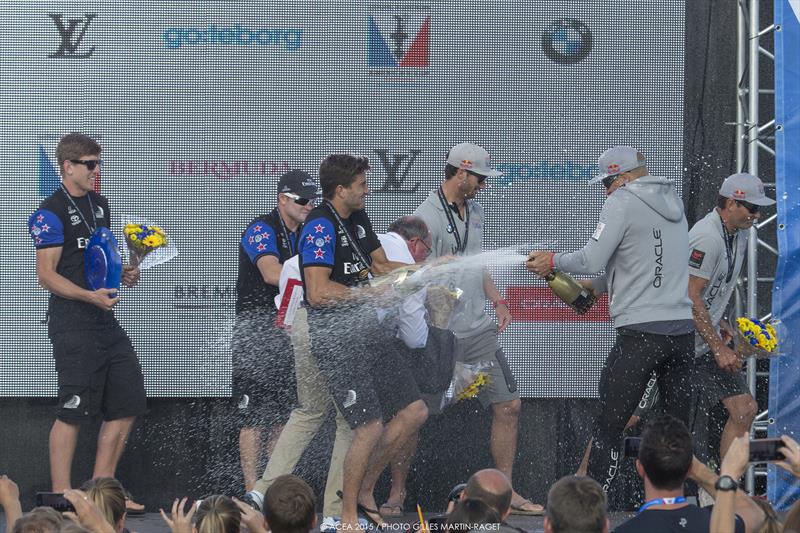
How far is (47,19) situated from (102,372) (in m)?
2.11

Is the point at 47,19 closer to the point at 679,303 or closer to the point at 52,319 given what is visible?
the point at 52,319

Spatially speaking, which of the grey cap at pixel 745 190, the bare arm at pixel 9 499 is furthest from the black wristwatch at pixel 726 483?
the grey cap at pixel 745 190

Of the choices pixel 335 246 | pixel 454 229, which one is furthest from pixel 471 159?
pixel 335 246

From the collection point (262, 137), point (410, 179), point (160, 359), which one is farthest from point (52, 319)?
point (410, 179)

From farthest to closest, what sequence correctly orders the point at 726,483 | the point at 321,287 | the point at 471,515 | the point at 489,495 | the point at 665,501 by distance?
1. the point at 321,287
2. the point at 489,495
3. the point at 665,501
4. the point at 471,515
5. the point at 726,483

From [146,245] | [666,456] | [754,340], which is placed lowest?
[754,340]

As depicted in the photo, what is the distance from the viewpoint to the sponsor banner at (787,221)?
7.30m

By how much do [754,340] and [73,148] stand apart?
3.72 m

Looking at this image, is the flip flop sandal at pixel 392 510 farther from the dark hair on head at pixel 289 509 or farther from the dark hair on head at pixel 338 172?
the dark hair on head at pixel 289 509

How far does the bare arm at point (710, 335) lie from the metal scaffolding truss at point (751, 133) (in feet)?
1.53

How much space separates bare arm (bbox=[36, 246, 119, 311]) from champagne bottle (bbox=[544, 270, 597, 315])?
2249 mm

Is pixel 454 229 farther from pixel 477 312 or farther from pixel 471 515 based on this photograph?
pixel 471 515

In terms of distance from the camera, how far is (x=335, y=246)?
6.28 meters

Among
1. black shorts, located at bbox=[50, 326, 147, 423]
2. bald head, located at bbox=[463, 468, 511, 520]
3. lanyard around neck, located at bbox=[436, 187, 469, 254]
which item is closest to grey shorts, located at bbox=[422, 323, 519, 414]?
lanyard around neck, located at bbox=[436, 187, 469, 254]
